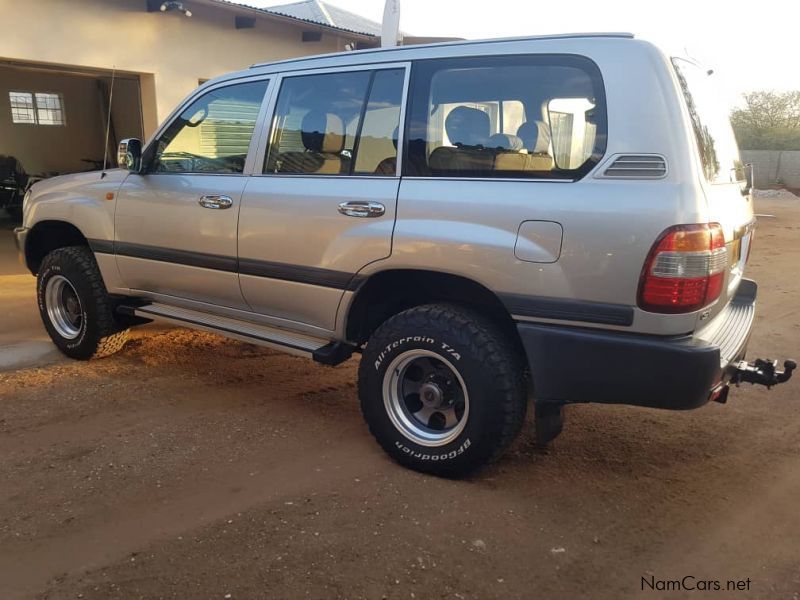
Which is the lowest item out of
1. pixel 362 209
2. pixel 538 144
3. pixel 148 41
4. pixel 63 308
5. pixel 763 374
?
pixel 63 308

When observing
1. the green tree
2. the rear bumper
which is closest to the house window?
the rear bumper

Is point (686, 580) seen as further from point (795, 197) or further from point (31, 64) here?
point (795, 197)

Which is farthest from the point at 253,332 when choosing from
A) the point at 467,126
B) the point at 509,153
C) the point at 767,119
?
the point at 767,119

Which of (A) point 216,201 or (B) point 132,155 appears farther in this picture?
(B) point 132,155

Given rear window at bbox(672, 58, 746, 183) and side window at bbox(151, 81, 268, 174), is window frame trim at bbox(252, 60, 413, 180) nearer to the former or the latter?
side window at bbox(151, 81, 268, 174)

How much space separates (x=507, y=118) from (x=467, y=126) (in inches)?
A: 7.8

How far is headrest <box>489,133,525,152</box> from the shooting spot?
3041mm

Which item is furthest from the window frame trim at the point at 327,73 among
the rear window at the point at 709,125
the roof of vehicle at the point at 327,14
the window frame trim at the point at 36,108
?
the window frame trim at the point at 36,108

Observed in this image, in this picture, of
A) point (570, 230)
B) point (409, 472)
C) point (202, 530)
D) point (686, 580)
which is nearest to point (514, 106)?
point (570, 230)

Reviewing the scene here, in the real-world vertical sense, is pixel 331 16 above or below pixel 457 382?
above

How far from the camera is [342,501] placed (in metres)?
3.12

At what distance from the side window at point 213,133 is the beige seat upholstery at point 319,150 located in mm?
353

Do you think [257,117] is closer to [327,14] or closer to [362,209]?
[362,209]

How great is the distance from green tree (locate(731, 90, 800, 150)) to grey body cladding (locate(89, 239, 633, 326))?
29591mm
